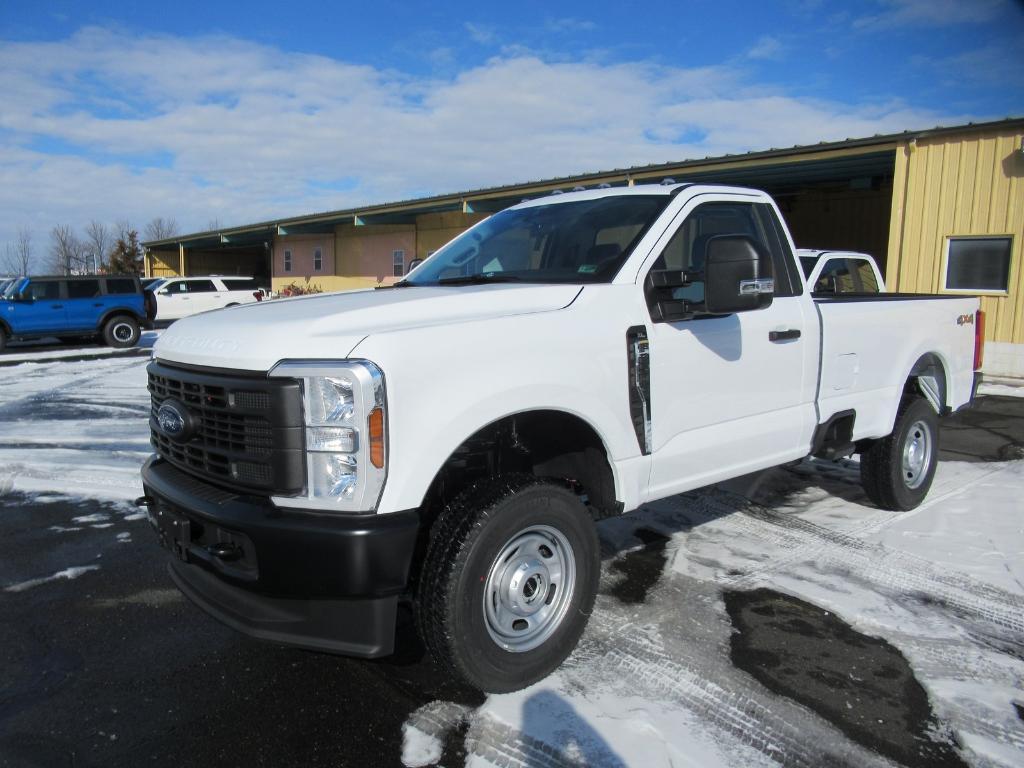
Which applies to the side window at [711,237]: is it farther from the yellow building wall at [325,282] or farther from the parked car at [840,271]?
the yellow building wall at [325,282]

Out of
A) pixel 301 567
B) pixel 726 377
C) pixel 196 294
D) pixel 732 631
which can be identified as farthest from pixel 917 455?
pixel 196 294

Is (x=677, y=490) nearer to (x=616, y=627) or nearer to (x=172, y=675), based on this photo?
(x=616, y=627)

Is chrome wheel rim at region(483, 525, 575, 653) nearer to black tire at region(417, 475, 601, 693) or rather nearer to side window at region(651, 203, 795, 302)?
→ black tire at region(417, 475, 601, 693)

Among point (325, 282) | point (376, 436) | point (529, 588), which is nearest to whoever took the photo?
point (376, 436)

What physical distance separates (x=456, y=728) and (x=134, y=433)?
683 centimetres

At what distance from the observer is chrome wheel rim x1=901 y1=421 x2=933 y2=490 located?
5.38m

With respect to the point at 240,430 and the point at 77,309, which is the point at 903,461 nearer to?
the point at 240,430

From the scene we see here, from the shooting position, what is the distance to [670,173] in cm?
1694

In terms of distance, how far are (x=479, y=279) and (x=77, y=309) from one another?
1824cm

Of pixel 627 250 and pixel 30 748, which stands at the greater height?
pixel 627 250

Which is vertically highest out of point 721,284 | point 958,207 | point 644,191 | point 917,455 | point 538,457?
point 958,207

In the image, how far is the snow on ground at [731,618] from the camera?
2715 mm

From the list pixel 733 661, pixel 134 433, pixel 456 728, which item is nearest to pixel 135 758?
pixel 456 728

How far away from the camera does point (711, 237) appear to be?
355 cm
